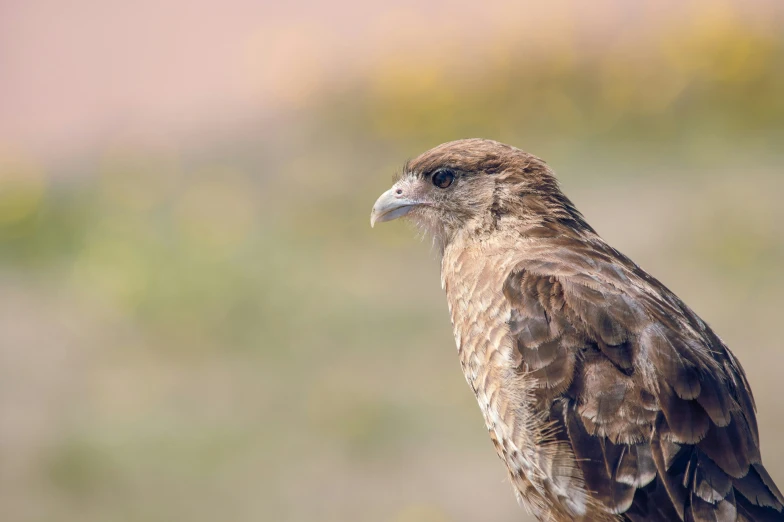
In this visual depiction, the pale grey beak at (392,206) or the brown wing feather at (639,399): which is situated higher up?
the pale grey beak at (392,206)

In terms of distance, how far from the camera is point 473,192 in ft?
14.4

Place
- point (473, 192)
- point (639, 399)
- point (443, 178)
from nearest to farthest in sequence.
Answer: point (639, 399)
point (473, 192)
point (443, 178)

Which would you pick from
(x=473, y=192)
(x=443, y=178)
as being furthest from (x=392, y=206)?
(x=473, y=192)

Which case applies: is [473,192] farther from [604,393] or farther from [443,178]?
[604,393]

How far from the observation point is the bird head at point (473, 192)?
4.29 m

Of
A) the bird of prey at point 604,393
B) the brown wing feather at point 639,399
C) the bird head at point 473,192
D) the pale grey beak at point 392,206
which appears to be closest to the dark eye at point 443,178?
the bird head at point 473,192

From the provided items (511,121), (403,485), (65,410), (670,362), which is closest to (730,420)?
(670,362)

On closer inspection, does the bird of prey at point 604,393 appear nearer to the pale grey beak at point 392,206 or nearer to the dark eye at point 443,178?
the dark eye at point 443,178

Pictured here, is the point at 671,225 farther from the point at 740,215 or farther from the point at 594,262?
the point at 594,262

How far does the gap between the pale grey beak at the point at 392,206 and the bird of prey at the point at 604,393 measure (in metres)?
0.71

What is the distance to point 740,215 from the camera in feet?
28.8

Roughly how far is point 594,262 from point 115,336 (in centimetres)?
624

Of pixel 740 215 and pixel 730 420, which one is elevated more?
pixel 740 215

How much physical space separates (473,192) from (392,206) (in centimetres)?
44
